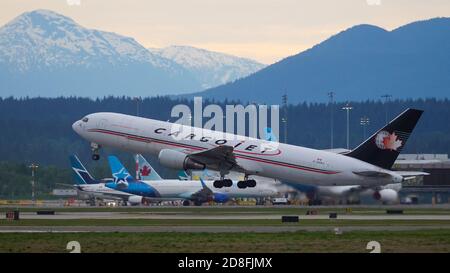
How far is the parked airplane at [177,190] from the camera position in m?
133

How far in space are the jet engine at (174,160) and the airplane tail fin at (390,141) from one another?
14996mm

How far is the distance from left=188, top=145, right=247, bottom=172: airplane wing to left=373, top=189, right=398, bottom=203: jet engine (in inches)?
540

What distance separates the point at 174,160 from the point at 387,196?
2193 centimetres

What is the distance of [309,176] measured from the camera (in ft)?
314

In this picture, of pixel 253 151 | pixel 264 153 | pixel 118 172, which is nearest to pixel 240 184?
pixel 253 151

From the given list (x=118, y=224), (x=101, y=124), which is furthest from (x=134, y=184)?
(x=118, y=224)

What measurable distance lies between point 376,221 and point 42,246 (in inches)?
1286

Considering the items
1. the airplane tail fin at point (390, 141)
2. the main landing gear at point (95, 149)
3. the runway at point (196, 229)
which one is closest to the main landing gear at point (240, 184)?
the airplane tail fin at point (390, 141)

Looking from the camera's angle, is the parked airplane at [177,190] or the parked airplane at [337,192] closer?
the parked airplane at [337,192]

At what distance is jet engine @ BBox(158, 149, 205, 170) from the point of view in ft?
306

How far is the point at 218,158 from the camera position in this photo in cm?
9450

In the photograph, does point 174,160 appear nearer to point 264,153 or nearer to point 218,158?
point 218,158

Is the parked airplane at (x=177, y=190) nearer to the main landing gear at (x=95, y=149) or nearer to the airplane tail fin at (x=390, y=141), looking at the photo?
the main landing gear at (x=95, y=149)

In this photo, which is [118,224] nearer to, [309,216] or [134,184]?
[309,216]
